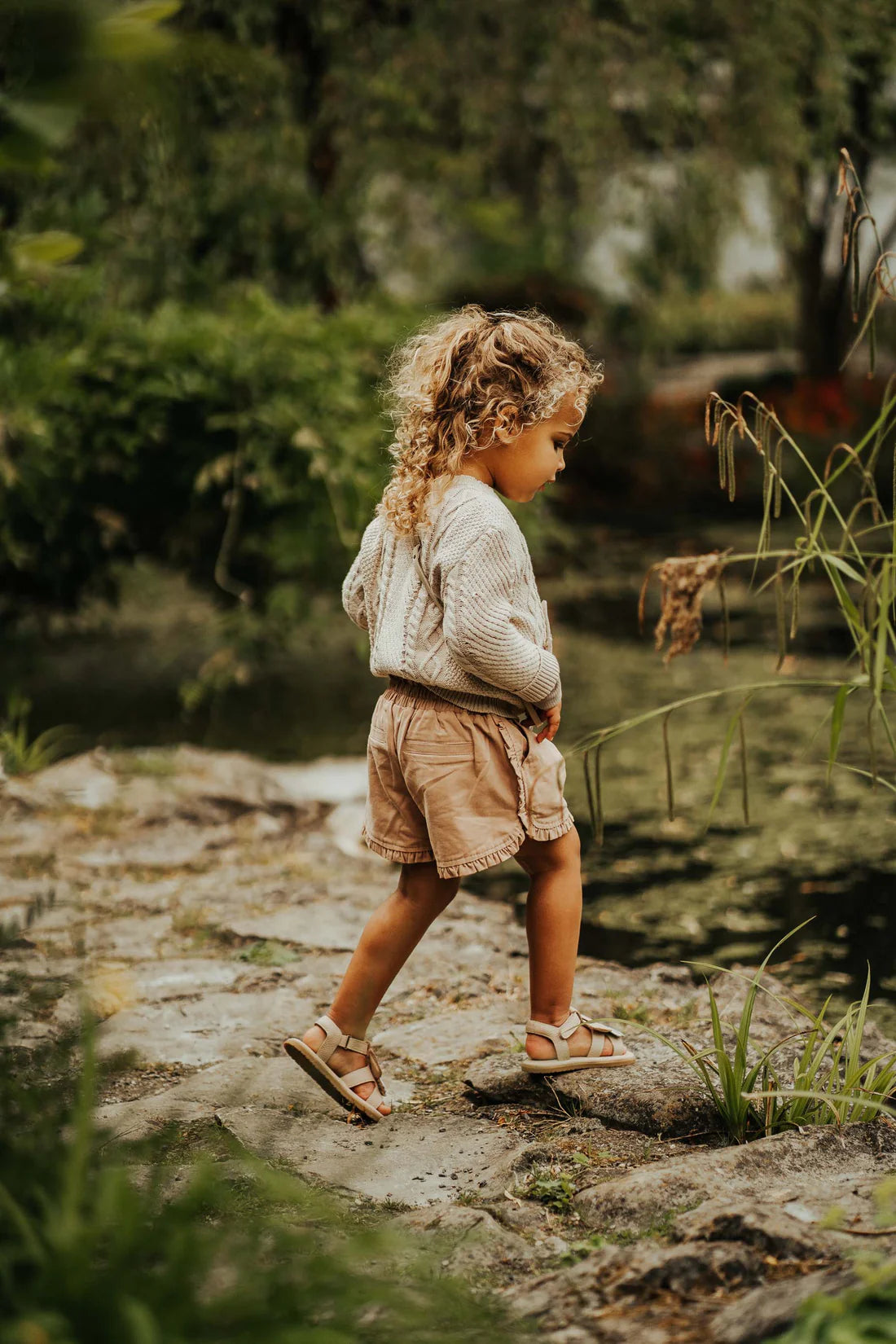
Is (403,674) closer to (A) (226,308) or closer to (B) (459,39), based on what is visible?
(A) (226,308)

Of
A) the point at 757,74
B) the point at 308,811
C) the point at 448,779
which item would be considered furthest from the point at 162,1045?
the point at 757,74

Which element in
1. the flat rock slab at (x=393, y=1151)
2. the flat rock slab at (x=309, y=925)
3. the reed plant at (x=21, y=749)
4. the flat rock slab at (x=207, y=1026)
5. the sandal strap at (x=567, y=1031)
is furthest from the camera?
the reed plant at (x=21, y=749)

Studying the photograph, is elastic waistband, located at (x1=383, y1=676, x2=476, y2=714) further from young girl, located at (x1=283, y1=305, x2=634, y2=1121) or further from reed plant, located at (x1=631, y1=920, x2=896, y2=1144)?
reed plant, located at (x1=631, y1=920, x2=896, y2=1144)

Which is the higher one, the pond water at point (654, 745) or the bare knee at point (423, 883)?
the bare knee at point (423, 883)

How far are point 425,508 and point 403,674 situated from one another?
292 millimetres

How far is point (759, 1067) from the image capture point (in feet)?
7.53

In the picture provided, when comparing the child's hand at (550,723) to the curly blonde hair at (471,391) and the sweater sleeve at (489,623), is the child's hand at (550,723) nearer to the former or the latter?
the sweater sleeve at (489,623)

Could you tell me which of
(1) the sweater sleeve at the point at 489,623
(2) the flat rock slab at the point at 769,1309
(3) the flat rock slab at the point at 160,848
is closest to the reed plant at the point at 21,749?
(3) the flat rock slab at the point at 160,848

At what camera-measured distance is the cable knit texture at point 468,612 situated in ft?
7.89

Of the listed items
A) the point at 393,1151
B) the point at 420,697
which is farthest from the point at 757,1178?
the point at 420,697

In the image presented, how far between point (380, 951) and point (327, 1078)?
0.77ft

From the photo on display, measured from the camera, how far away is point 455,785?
2.48 meters

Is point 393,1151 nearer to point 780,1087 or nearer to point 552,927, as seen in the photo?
point 552,927

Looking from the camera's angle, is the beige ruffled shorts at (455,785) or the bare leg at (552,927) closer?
the beige ruffled shorts at (455,785)
